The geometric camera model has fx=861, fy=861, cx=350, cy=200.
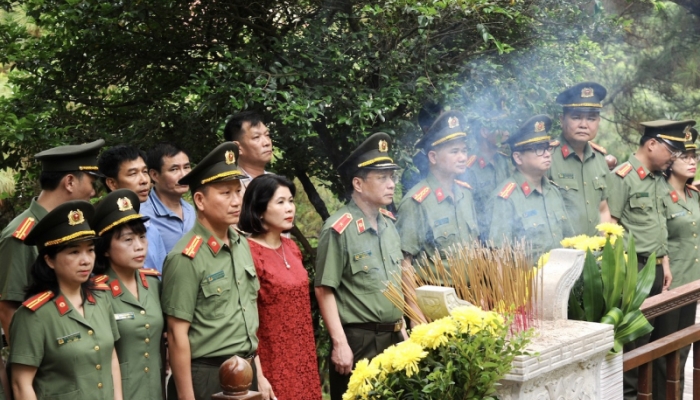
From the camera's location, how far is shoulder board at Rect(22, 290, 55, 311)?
3500 millimetres

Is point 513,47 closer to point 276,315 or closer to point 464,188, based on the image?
point 464,188

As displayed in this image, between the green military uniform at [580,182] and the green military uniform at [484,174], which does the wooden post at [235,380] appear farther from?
the green military uniform at [580,182]

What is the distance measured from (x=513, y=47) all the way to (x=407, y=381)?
3.56m

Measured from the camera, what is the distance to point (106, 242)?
3900 millimetres

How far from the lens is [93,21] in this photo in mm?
5559

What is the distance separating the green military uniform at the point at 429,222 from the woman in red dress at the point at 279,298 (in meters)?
1.00

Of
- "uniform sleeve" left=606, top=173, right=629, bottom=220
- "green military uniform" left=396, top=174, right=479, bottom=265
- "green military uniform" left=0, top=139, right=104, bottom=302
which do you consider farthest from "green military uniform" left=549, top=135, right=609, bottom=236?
"green military uniform" left=0, top=139, right=104, bottom=302

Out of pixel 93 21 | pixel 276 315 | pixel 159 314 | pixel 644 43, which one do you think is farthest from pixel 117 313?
pixel 644 43

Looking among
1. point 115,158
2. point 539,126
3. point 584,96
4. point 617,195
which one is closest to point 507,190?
point 539,126

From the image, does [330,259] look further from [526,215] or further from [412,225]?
[526,215]

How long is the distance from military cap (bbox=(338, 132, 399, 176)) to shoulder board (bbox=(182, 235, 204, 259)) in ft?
3.59

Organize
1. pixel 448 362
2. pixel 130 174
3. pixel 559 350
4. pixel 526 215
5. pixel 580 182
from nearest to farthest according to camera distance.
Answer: pixel 448 362 → pixel 559 350 → pixel 130 174 → pixel 526 215 → pixel 580 182

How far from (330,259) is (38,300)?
163 centimetres

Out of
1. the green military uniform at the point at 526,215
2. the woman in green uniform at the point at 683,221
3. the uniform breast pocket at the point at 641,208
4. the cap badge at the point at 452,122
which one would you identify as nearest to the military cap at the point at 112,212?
the cap badge at the point at 452,122
